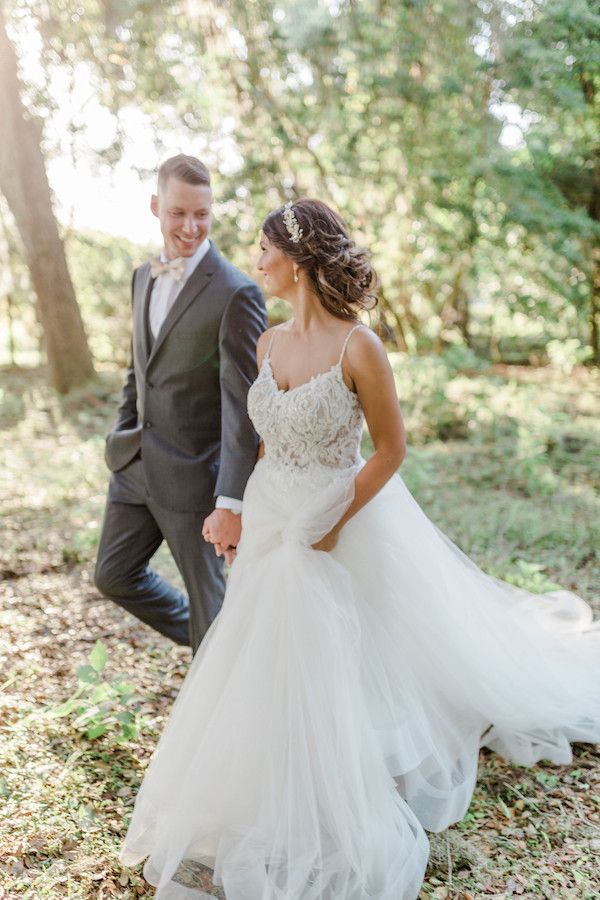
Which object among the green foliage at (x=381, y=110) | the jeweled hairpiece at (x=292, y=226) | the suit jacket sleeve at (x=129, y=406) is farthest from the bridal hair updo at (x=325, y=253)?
the green foliage at (x=381, y=110)

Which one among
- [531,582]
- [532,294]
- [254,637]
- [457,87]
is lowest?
[531,582]

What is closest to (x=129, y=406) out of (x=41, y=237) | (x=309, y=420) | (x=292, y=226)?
(x=309, y=420)

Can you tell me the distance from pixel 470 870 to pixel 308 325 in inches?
68.4

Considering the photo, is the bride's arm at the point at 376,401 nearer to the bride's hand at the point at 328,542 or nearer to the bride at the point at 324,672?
the bride at the point at 324,672

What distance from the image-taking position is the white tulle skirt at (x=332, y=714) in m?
2.23

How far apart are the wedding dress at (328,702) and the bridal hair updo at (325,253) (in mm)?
223

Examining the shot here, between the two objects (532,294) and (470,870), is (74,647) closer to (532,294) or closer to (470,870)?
(470,870)

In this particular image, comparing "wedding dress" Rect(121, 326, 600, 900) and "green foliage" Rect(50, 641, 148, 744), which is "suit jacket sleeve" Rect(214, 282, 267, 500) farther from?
"green foliage" Rect(50, 641, 148, 744)

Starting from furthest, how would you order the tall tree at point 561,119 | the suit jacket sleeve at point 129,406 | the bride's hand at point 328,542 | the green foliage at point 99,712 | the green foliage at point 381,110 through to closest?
the green foliage at point 381,110 → the tall tree at point 561,119 → the suit jacket sleeve at point 129,406 → the green foliage at point 99,712 → the bride's hand at point 328,542

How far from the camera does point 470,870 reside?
2.43 m

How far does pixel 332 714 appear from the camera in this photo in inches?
91.7

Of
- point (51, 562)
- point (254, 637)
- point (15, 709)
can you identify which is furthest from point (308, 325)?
point (51, 562)

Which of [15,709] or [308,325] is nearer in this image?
[308,325]

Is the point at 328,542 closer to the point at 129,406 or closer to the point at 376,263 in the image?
the point at 129,406
